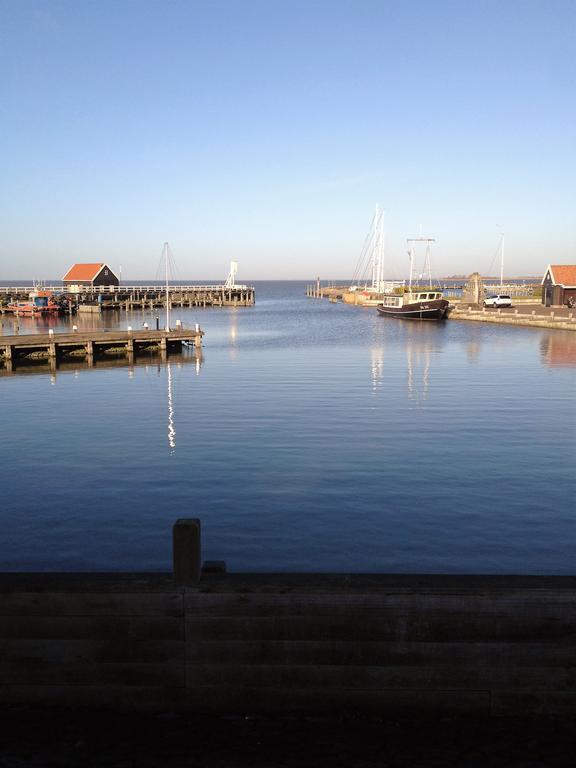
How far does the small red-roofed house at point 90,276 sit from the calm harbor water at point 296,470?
92.4 meters

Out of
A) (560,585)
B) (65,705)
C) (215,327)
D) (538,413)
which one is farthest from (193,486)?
(215,327)

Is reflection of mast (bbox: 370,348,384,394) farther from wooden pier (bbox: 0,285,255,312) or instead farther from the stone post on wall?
wooden pier (bbox: 0,285,255,312)

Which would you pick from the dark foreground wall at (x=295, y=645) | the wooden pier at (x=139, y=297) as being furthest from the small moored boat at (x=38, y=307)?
the dark foreground wall at (x=295, y=645)

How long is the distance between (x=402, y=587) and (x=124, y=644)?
265cm

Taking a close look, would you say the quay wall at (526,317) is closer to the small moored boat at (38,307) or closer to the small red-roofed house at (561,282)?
the small red-roofed house at (561,282)

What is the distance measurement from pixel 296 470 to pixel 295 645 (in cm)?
1163

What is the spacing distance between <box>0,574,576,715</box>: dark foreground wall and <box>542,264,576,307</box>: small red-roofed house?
8060 centimetres

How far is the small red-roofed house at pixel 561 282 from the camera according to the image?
7962 centimetres

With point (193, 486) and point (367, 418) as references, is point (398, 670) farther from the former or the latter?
point (367, 418)

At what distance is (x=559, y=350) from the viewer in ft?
162

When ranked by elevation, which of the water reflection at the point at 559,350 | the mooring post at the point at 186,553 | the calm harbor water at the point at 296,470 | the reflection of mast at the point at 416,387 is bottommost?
the calm harbor water at the point at 296,470

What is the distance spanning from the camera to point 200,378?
123 feet

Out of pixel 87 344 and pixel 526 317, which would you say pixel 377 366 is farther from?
pixel 526 317

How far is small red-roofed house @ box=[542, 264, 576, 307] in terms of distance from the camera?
79.6 m
